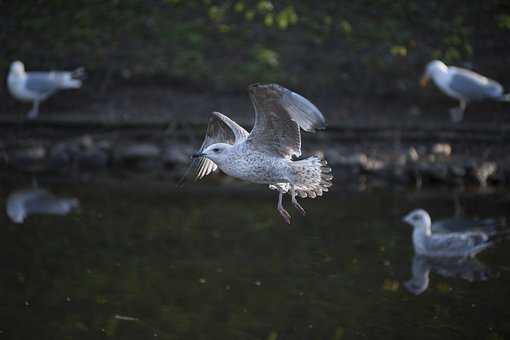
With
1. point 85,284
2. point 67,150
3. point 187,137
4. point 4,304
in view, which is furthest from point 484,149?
point 4,304

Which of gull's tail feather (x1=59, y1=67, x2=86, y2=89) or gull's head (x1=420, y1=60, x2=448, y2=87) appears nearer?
gull's tail feather (x1=59, y1=67, x2=86, y2=89)

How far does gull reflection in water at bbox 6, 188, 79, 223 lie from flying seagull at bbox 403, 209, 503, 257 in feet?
14.6

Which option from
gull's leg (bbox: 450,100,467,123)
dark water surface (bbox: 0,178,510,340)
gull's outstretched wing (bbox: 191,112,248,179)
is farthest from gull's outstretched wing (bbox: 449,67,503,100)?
gull's outstretched wing (bbox: 191,112,248,179)

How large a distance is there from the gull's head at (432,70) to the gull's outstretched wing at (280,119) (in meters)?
7.49

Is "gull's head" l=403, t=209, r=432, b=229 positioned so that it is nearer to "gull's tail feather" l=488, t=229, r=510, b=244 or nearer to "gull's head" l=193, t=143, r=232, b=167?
"gull's tail feather" l=488, t=229, r=510, b=244

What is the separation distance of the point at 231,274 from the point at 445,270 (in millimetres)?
2535

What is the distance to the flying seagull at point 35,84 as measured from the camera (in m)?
13.6

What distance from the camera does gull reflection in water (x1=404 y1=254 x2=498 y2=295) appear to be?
8492mm

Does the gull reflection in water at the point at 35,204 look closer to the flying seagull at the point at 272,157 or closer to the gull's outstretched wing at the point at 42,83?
the gull's outstretched wing at the point at 42,83

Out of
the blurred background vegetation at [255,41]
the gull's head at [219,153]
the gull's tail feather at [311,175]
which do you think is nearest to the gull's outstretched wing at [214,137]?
the gull's head at [219,153]

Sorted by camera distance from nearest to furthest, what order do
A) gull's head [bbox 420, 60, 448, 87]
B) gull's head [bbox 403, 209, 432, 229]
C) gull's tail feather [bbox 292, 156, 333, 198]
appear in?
1. gull's tail feather [bbox 292, 156, 333, 198]
2. gull's head [bbox 403, 209, 432, 229]
3. gull's head [bbox 420, 60, 448, 87]

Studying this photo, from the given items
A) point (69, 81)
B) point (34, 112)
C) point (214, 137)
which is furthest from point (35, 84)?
point (214, 137)

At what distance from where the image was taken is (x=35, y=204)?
10766mm

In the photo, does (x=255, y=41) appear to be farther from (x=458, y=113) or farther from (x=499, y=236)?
(x=499, y=236)
